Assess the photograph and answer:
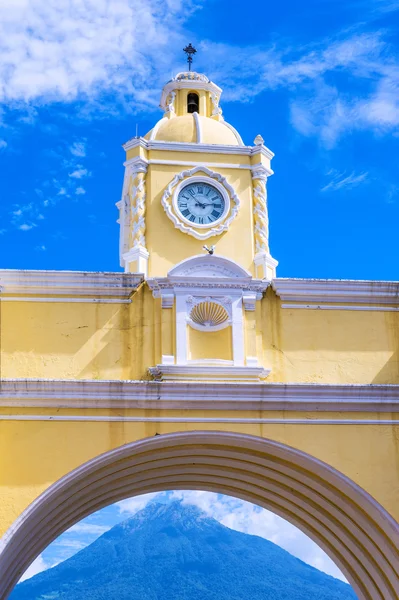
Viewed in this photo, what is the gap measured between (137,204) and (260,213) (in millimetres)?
1707

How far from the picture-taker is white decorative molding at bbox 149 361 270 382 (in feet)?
35.1

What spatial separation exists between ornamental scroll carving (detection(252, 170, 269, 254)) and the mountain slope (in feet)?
83.1

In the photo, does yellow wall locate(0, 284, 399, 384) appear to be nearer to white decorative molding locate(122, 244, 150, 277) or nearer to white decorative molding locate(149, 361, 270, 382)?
white decorative molding locate(149, 361, 270, 382)

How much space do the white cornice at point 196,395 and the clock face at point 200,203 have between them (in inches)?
103

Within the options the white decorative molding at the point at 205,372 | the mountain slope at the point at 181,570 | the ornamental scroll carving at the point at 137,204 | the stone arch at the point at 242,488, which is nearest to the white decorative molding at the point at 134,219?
the ornamental scroll carving at the point at 137,204

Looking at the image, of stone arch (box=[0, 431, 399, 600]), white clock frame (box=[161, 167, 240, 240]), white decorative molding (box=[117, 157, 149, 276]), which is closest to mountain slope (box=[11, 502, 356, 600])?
stone arch (box=[0, 431, 399, 600])

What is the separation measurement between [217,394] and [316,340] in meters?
1.62

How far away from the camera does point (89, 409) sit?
10344mm

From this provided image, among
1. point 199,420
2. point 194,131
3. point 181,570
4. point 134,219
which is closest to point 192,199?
point 134,219

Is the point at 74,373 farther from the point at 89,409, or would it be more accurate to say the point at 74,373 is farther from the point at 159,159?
the point at 159,159

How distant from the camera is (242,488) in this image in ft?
38.8

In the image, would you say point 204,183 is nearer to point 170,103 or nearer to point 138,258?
point 138,258

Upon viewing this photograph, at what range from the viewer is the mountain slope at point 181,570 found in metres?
35.3

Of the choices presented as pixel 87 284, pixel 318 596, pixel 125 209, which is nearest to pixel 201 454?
pixel 87 284
